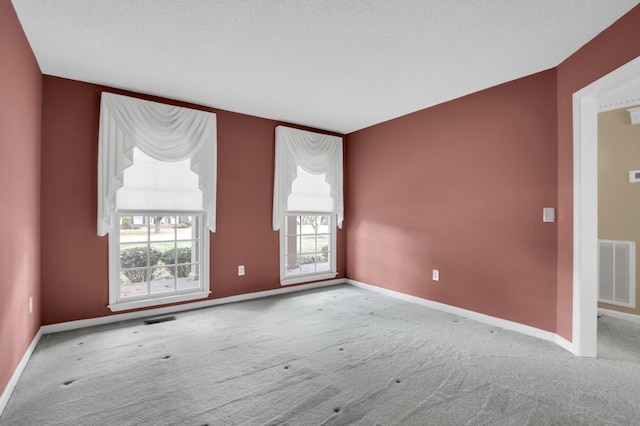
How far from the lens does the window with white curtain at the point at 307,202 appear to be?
4719 millimetres

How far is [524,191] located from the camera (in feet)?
10.3

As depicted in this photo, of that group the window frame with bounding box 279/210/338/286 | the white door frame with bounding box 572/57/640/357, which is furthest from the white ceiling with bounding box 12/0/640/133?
the window frame with bounding box 279/210/338/286

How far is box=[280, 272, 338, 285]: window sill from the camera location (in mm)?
4816

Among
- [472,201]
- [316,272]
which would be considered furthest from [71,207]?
[472,201]

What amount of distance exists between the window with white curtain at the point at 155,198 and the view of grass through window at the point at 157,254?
1cm

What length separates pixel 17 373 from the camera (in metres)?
2.25

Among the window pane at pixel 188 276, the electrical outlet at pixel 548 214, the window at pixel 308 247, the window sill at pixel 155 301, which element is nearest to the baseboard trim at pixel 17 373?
the window sill at pixel 155 301

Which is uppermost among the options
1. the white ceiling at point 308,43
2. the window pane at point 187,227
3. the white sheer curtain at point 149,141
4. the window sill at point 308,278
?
the white ceiling at point 308,43

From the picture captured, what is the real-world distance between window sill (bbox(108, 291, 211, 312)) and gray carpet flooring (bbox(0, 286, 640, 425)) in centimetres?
19

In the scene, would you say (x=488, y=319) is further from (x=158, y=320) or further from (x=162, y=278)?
(x=162, y=278)

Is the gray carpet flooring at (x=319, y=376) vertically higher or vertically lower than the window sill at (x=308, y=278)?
lower

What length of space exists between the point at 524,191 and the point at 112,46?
4.17 meters

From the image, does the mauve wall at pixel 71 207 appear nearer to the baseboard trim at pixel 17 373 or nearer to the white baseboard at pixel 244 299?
the white baseboard at pixel 244 299

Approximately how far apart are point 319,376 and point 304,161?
337 cm
